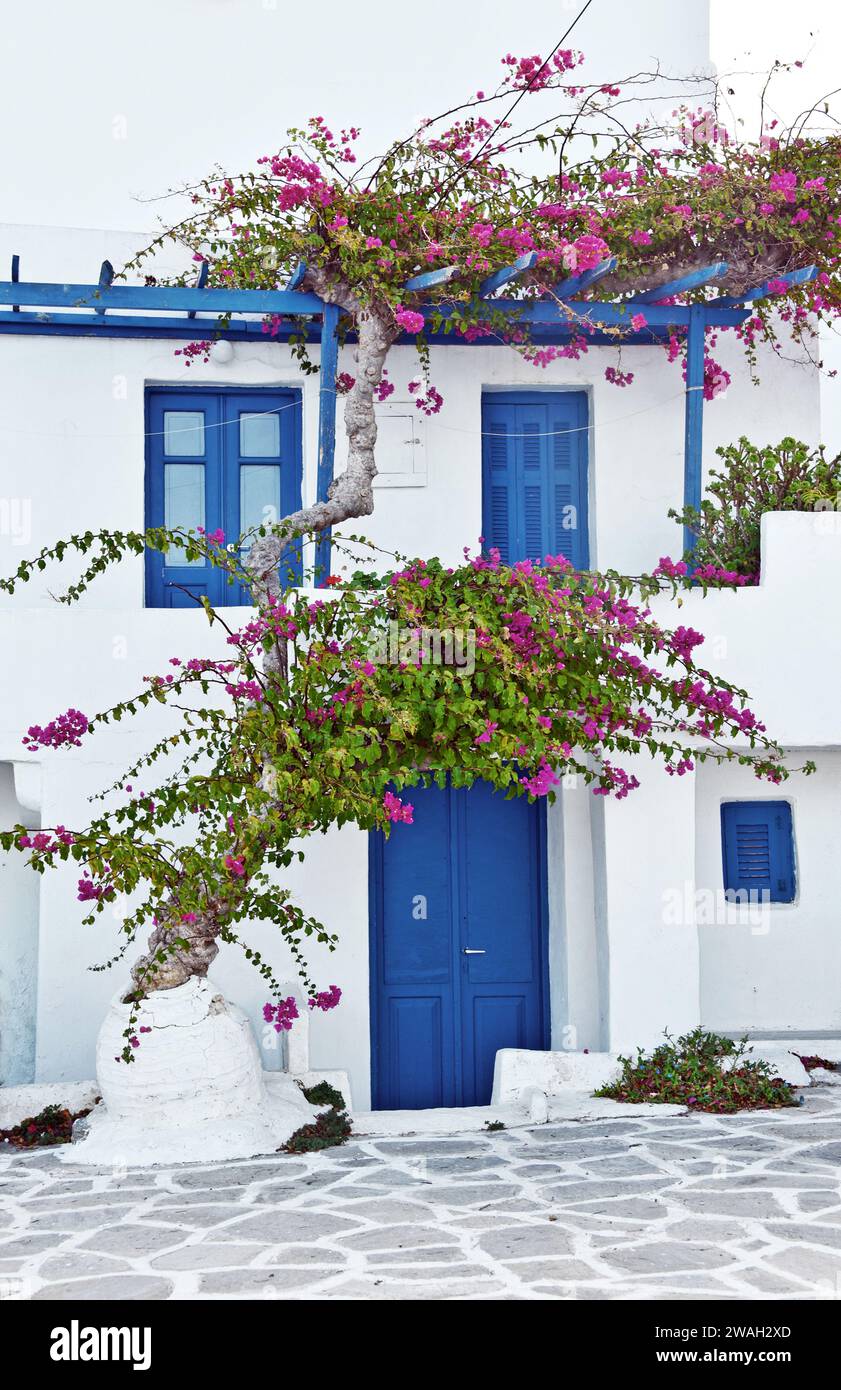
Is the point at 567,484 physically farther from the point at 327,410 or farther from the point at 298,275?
the point at 298,275

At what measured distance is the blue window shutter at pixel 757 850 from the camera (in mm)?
9789

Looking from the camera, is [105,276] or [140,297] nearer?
[105,276]

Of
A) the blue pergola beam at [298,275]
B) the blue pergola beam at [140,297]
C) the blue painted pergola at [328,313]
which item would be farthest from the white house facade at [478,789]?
the blue pergola beam at [298,275]

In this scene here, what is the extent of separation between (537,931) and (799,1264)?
4.41 metres

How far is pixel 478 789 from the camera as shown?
9633mm

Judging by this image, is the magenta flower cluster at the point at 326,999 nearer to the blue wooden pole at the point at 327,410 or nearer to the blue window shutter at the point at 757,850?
the blue wooden pole at the point at 327,410

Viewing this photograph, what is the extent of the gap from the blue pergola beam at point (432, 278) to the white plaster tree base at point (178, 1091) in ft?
15.0

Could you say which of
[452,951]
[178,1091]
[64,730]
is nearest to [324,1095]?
[178,1091]

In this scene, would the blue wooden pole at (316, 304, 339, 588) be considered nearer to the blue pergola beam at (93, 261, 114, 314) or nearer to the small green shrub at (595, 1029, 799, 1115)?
the blue pergola beam at (93, 261, 114, 314)

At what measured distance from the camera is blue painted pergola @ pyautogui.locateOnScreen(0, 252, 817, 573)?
883 cm

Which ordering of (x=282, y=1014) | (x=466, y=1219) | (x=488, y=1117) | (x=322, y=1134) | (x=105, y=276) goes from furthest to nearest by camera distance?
(x=105, y=276)
(x=282, y=1014)
(x=488, y=1117)
(x=322, y=1134)
(x=466, y=1219)

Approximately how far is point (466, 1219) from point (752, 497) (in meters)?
5.36
